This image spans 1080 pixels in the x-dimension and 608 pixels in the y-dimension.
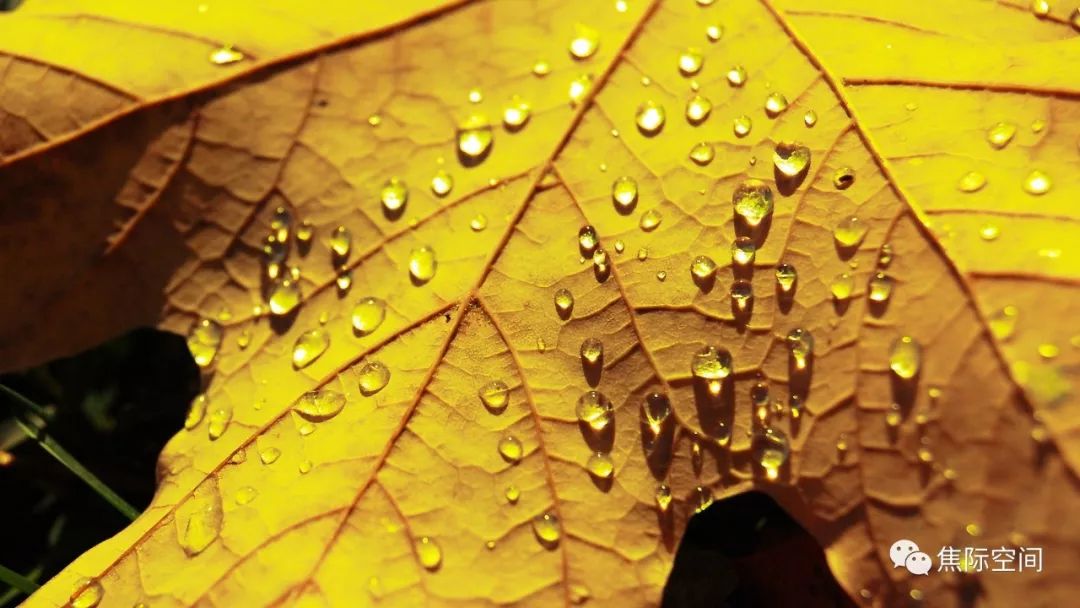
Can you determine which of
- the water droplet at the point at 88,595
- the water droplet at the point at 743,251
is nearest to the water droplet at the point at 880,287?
the water droplet at the point at 743,251

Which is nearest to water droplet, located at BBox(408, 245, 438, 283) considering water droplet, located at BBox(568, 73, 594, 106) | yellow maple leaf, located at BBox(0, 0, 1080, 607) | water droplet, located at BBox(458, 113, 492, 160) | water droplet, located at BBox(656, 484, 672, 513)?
yellow maple leaf, located at BBox(0, 0, 1080, 607)

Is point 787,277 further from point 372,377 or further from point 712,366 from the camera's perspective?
point 372,377

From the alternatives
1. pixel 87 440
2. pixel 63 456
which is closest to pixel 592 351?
pixel 63 456

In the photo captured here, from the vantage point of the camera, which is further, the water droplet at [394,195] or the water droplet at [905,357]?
the water droplet at [394,195]

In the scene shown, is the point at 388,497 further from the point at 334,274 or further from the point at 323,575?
the point at 334,274

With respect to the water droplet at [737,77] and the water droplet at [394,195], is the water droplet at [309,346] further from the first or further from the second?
the water droplet at [737,77]

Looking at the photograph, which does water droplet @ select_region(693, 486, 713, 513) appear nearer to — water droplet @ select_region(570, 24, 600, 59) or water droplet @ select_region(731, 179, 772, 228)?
water droplet @ select_region(731, 179, 772, 228)
